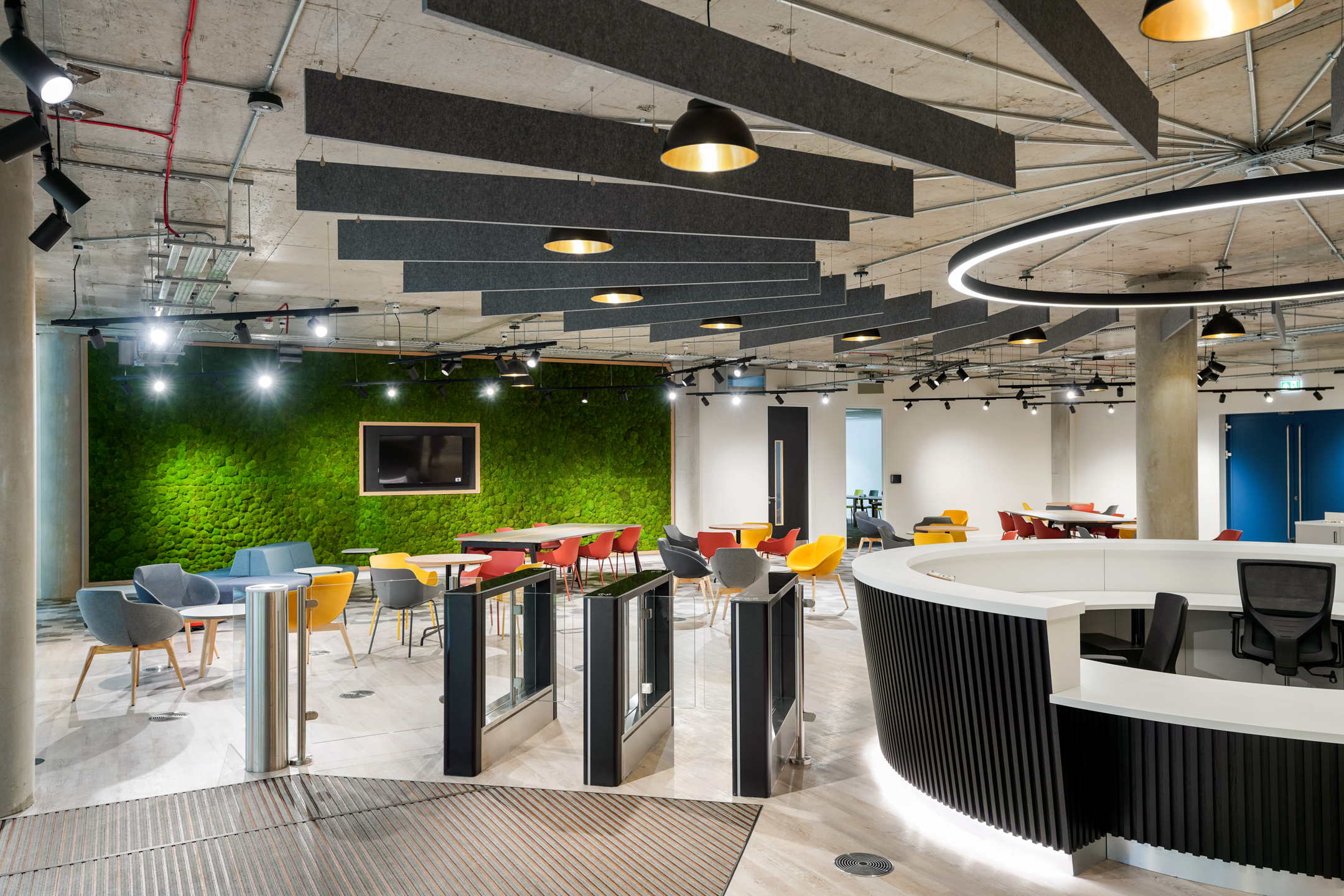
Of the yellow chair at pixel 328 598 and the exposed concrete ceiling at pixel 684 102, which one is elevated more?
the exposed concrete ceiling at pixel 684 102

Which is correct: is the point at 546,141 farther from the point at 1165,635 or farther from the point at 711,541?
the point at 711,541

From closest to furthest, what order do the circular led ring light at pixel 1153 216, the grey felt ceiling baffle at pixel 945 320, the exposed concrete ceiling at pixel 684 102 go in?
the circular led ring light at pixel 1153 216 → the exposed concrete ceiling at pixel 684 102 → the grey felt ceiling baffle at pixel 945 320

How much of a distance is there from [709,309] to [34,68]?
16.8 feet

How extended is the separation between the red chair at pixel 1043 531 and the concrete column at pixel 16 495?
1376cm

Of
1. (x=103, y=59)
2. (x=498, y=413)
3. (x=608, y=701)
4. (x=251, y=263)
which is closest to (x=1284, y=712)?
(x=608, y=701)

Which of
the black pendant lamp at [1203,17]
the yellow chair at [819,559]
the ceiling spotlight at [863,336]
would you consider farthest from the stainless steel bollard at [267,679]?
the ceiling spotlight at [863,336]

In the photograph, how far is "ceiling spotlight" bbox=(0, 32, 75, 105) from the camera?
3.14 metres

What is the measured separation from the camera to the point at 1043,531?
15.1m

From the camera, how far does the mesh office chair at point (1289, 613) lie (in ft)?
18.9

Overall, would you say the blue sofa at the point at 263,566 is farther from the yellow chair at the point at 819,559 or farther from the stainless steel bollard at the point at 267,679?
the yellow chair at the point at 819,559

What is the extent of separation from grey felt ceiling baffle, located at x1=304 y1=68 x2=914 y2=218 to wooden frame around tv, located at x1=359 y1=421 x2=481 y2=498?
1069cm

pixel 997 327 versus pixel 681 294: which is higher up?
pixel 997 327

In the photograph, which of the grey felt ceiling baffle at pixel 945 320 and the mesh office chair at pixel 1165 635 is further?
the grey felt ceiling baffle at pixel 945 320

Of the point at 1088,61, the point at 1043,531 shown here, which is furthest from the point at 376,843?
the point at 1043,531
